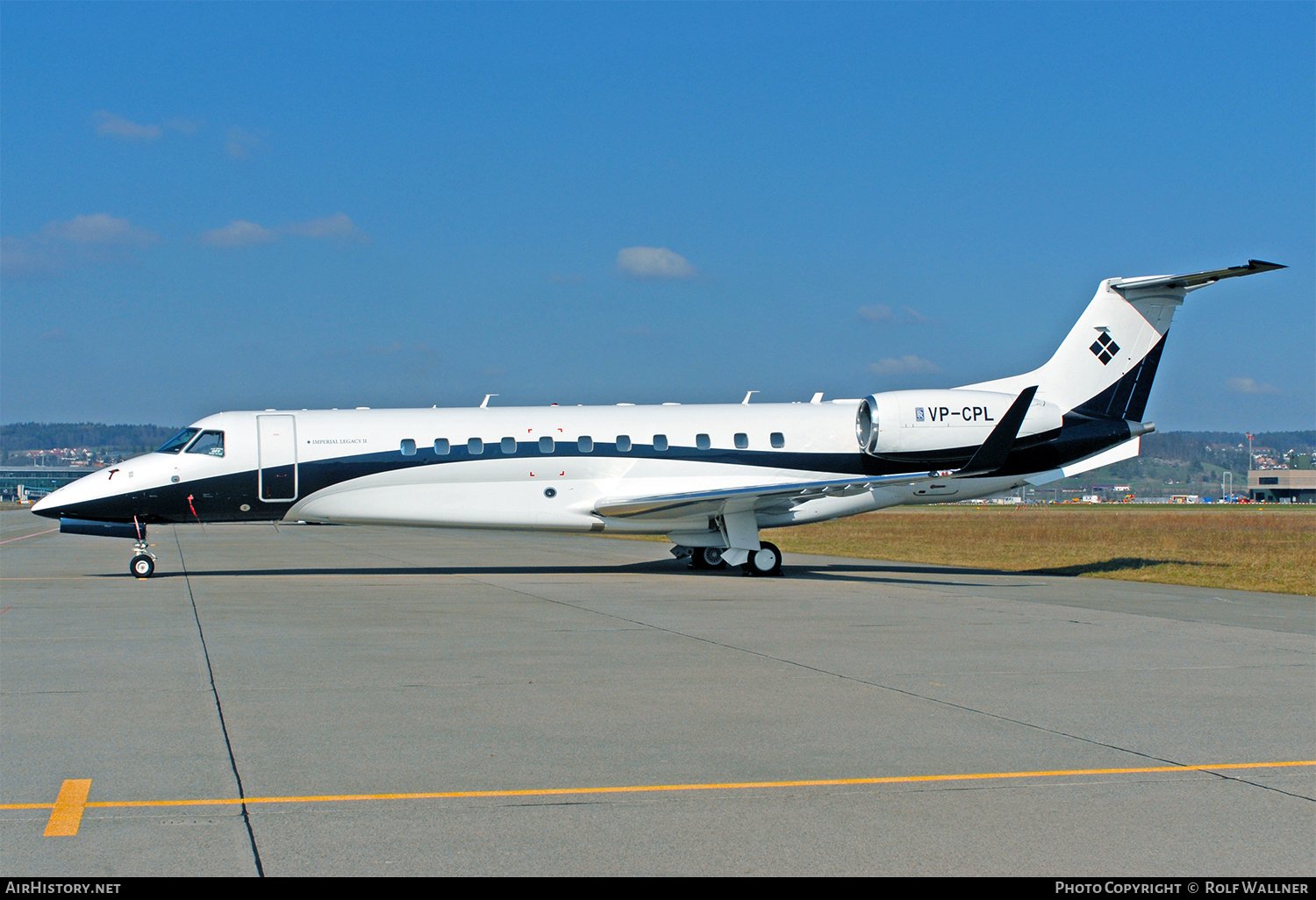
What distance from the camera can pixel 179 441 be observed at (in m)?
21.8

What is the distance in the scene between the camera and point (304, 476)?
21.7 m

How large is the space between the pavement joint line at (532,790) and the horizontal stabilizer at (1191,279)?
54.1 feet

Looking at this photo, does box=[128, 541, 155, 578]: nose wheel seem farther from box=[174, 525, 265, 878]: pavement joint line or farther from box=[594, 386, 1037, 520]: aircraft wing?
box=[594, 386, 1037, 520]: aircraft wing

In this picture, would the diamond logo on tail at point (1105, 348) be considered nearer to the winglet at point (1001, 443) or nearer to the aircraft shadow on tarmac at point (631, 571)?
the winglet at point (1001, 443)

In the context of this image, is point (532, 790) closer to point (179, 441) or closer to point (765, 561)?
point (765, 561)

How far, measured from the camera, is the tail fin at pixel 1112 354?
77.3 ft

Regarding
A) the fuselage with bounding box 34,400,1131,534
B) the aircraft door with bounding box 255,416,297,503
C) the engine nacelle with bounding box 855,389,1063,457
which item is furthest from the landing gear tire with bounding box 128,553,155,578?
the engine nacelle with bounding box 855,389,1063,457

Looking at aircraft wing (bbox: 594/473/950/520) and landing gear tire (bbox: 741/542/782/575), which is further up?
aircraft wing (bbox: 594/473/950/520)

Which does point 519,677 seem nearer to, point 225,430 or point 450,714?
point 450,714

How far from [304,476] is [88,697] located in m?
13.0

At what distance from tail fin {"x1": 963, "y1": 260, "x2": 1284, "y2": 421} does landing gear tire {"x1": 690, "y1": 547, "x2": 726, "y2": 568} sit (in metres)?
6.76

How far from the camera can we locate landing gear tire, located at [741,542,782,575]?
22.2 m

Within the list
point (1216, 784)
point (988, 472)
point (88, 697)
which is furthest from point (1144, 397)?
point (88, 697)

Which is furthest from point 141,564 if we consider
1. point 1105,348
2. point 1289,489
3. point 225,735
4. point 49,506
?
point 1289,489
